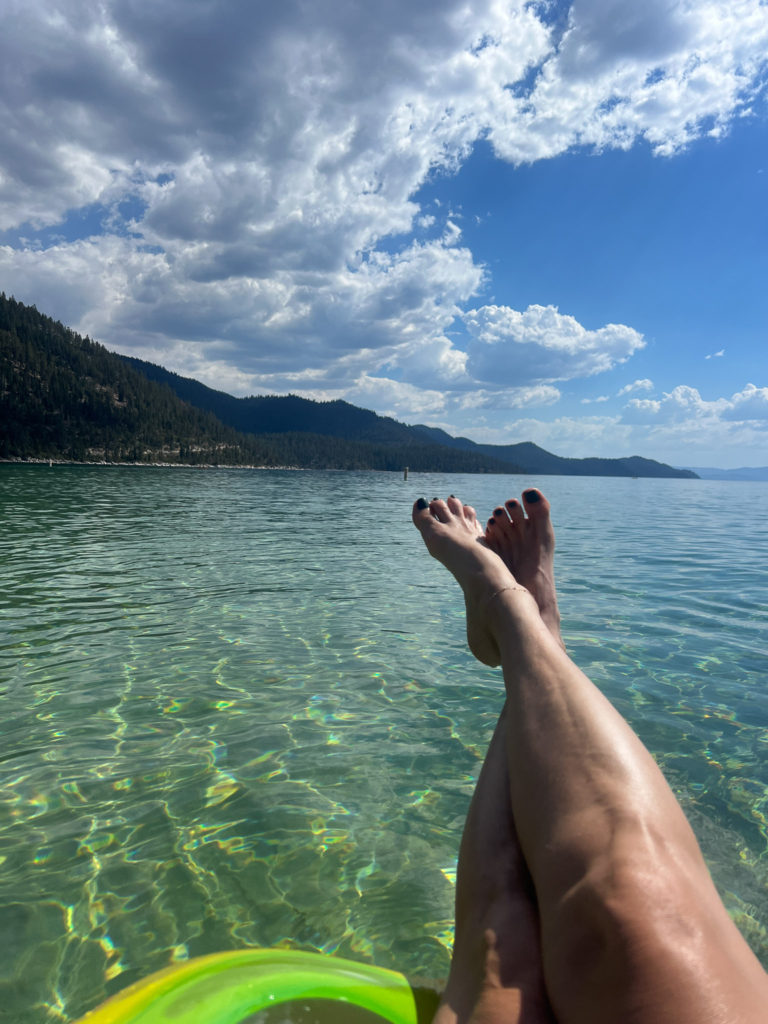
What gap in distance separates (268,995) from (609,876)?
868 mm

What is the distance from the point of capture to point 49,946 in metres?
1.88

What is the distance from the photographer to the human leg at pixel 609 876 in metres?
0.86

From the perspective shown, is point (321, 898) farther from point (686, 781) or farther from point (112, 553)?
Result: point (112, 553)

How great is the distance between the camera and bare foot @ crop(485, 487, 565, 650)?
2.88 metres

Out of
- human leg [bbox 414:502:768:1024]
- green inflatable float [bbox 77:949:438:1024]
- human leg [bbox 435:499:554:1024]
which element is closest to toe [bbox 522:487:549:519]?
human leg [bbox 414:502:768:1024]

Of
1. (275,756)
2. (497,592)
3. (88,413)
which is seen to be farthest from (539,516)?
(88,413)

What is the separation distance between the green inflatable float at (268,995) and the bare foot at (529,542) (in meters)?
1.66

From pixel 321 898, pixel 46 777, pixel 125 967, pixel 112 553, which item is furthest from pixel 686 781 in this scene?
pixel 112 553

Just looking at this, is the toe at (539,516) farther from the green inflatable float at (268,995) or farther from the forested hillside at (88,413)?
the forested hillside at (88,413)

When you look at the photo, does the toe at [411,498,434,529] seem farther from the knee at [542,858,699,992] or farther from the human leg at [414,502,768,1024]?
the knee at [542,858,699,992]

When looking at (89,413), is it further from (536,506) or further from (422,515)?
(536,506)

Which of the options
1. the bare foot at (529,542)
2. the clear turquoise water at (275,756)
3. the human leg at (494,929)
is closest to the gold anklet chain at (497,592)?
the bare foot at (529,542)

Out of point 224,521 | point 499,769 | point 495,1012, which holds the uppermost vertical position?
point 499,769

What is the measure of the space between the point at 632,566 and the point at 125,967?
1004 cm
